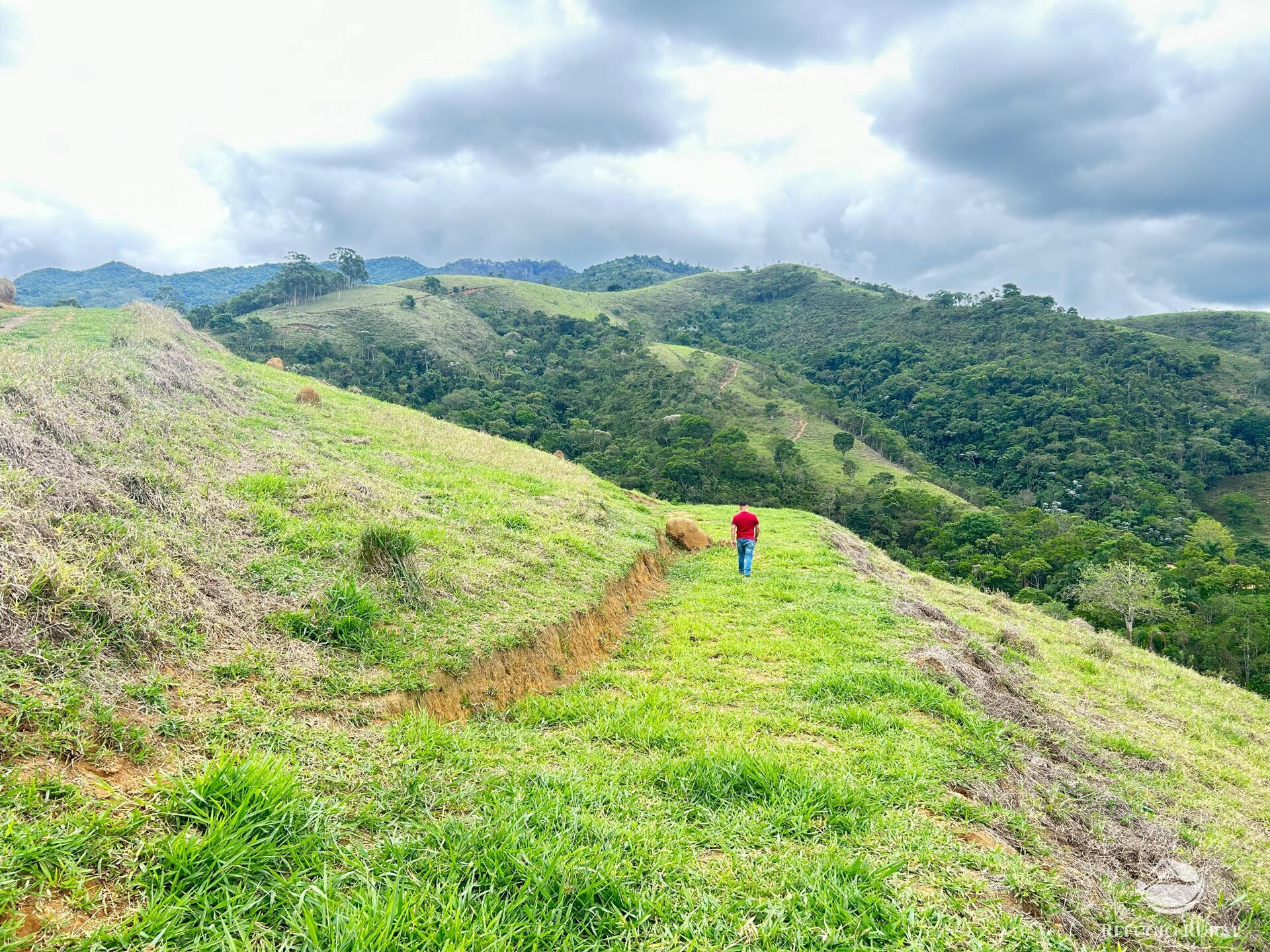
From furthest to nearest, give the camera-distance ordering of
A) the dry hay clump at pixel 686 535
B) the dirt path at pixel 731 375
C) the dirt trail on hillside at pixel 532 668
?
the dirt path at pixel 731 375, the dry hay clump at pixel 686 535, the dirt trail on hillside at pixel 532 668

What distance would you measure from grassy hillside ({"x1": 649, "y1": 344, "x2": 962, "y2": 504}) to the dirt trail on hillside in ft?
191

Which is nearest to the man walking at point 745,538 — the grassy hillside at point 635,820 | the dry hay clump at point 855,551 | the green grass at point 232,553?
the green grass at point 232,553

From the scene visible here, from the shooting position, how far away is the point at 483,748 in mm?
4789

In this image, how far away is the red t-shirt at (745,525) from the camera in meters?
13.1

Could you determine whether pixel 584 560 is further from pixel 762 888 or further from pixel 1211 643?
pixel 1211 643

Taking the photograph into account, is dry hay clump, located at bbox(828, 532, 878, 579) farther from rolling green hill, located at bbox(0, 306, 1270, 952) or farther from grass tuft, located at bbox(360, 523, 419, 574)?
grass tuft, located at bbox(360, 523, 419, 574)

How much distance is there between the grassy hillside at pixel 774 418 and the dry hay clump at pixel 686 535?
167ft

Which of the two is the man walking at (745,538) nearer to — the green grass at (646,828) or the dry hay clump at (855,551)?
the dry hay clump at (855,551)

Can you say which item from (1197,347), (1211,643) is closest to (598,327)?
(1211,643)

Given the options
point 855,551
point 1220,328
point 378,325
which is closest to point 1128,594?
point 855,551

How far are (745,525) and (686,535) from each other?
275 centimetres

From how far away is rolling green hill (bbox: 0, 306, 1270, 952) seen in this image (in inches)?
114

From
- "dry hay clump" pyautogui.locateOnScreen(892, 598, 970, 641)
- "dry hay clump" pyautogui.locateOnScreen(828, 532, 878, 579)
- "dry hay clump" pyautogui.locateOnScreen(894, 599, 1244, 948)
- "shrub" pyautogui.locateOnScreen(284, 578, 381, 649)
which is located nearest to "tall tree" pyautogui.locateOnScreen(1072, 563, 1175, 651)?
"dry hay clump" pyautogui.locateOnScreen(828, 532, 878, 579)

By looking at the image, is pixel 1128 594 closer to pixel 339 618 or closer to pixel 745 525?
pixel 745 525
